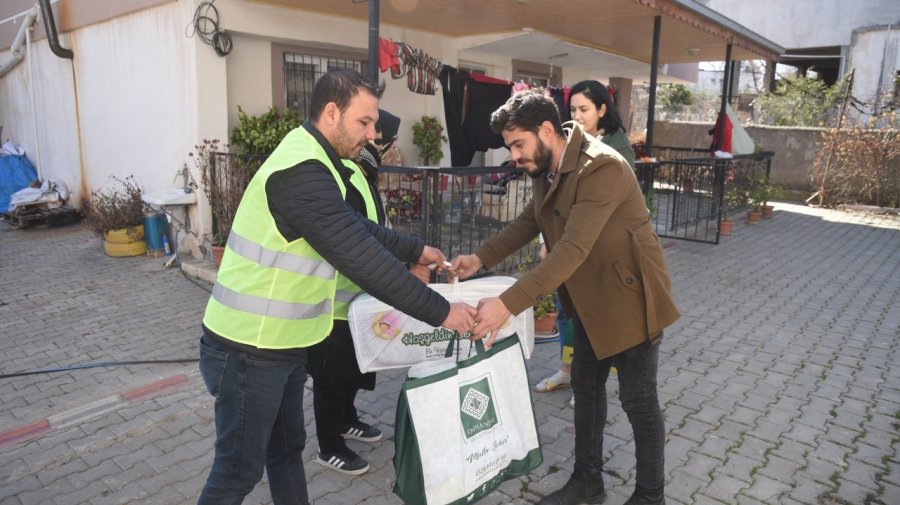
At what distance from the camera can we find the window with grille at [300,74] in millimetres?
7867

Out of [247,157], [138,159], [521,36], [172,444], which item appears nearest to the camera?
[172,444]

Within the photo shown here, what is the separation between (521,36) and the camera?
8.85 meters

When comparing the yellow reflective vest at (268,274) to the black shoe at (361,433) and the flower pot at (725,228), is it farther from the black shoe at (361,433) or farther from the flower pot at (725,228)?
the flower pot at (725,228)

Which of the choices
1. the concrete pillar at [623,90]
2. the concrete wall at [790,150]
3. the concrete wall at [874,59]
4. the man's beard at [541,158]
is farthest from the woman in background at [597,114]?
the concrete wall at [874,59]

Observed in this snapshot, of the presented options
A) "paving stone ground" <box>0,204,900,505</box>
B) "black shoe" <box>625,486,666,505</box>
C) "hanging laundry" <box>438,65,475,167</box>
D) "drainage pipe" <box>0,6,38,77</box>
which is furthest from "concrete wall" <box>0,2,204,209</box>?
"black shoe" <box>625,486,666,505</box>

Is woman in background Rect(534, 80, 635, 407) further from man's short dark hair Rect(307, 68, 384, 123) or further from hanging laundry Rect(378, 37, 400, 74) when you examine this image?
hanging laundry Rect(378, 37, 400, 74)

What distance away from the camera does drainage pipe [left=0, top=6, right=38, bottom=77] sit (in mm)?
9914

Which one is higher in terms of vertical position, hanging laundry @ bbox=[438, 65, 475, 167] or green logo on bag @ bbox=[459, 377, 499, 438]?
hanging laundry @ bbox=[438, 65, 475, 167]

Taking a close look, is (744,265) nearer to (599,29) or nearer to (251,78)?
(599,29)

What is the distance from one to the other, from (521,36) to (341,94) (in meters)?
7.43

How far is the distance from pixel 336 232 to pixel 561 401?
8.14 feet

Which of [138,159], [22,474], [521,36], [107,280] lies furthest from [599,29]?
[22,474]

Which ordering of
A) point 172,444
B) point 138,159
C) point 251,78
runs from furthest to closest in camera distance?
1. point 138,159
2. point 251,78
3. point 172,444

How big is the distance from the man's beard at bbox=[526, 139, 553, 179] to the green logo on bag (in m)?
0.89
